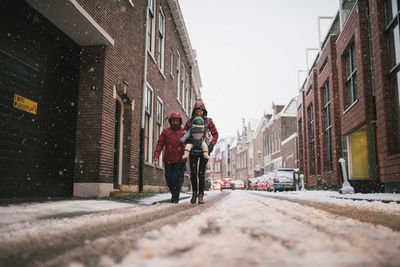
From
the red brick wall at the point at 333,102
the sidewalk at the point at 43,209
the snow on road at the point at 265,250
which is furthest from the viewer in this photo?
the red brick wall at the point at 333,102

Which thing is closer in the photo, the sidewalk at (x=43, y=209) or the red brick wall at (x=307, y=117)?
the sidewalk at (x=43, y=209)

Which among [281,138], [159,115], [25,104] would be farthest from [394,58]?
[281,138]

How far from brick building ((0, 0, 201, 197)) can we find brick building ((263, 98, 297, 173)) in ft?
88.3

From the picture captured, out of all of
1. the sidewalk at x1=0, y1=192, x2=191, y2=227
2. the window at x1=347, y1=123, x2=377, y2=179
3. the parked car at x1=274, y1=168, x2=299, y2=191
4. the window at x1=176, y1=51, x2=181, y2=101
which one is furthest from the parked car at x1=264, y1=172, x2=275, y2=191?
the sidewalk at x1=0, y1=192, x2=191, y2=227

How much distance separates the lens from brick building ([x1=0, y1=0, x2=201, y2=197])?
5945 millimetres

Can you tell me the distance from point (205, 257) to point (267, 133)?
50902mm

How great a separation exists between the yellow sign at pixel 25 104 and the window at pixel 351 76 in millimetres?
11326

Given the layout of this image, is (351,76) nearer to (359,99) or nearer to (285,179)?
(359,99)

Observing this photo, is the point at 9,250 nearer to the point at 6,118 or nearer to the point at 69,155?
the point at 6,118

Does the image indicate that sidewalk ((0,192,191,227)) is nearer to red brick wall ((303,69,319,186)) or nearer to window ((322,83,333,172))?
window ((322,83,333,172))

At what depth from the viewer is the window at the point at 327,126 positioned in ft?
59.6

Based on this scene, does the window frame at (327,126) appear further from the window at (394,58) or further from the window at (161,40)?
the window at (161,40)

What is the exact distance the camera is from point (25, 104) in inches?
Result: 247

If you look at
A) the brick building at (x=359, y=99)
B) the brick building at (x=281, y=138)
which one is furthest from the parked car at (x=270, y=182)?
the brick building at (x=281, y=138)
